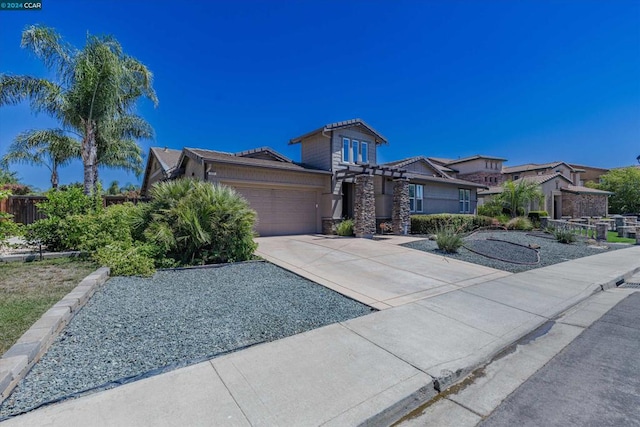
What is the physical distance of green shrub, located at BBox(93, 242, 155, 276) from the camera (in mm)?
6504

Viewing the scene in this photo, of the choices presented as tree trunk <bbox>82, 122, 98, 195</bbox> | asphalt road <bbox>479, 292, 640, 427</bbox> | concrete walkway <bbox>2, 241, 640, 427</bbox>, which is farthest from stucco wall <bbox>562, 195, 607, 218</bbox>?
tree trunk <bbox>82, 122, 98, 195</bbox>

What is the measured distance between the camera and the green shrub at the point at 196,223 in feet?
25.3

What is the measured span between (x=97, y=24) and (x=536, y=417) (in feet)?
59.5

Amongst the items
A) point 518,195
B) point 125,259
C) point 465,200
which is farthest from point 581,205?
point 125,259

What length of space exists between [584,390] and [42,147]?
26880mm

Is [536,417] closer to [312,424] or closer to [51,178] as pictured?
[312,424]

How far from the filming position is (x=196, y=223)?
7.75 metres

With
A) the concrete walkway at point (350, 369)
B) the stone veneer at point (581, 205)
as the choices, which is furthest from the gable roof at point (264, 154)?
the stone veneer at point (581, 205)

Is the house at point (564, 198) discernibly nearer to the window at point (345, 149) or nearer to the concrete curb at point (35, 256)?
the window at point (345, 149)

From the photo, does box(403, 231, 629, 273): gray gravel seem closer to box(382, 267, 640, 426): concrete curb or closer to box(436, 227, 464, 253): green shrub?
box(436, 227, 464, 253): green shrub

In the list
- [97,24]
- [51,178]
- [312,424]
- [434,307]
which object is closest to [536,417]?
[312,424]

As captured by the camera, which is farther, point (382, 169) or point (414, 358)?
point (382, 169)

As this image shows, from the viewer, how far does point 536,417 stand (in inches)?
105

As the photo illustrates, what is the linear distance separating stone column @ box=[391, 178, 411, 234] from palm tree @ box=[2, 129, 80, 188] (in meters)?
20.2
